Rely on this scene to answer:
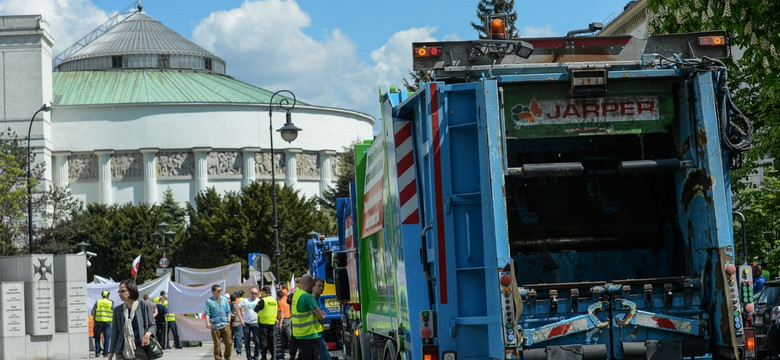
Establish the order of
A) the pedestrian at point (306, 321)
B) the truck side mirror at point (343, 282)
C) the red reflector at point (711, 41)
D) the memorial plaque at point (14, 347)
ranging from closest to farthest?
the red reflector at point (711, 41) → the pedestrian at point (306, 321) → the truck side mirror at point (343, 282) → the memorial plaque at point (14, 347)

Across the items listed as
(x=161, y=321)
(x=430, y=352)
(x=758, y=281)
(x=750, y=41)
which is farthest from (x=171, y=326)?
(x=430, y=352)

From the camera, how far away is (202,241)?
9669cm

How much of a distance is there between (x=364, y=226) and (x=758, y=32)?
19.5 ft

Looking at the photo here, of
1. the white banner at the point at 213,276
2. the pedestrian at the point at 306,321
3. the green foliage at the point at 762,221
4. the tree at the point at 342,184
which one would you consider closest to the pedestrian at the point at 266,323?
the pedestrian at the point at 306,321

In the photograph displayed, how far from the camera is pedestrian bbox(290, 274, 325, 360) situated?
53.5 feet

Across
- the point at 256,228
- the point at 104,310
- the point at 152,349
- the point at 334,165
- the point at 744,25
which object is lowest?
the point at 152,349

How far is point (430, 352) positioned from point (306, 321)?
21.4 ft

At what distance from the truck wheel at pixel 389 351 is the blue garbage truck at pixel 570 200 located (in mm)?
870

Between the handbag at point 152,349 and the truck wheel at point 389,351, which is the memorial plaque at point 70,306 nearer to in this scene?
the handbag at point 152,349

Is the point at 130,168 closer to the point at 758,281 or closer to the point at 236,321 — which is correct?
the point at 236,321

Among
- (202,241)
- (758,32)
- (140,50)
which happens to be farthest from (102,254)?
(758,32)

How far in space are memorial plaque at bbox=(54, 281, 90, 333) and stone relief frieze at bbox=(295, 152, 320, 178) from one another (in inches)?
3841

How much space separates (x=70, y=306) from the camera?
3194 cm

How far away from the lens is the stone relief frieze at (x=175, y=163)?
125m
